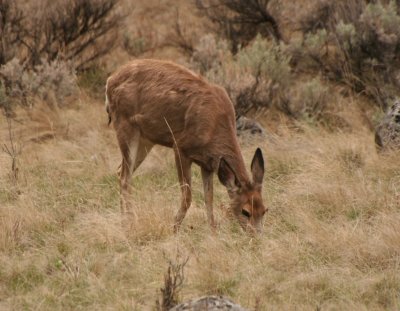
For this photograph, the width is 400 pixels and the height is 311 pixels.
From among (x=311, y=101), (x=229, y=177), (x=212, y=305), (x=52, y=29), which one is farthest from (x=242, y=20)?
(x=212, y=305)

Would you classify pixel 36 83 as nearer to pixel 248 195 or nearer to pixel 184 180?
pixel 184 180

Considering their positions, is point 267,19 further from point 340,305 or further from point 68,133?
point 340,305

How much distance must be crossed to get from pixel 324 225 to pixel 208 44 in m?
7.38

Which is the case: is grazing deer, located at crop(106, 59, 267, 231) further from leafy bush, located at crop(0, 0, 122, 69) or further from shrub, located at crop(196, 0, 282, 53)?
shrub, located at crop(196, 0, 282, 53)

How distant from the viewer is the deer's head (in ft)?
27.8

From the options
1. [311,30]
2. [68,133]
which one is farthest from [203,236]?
[311,30]

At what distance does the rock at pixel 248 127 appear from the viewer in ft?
41.5

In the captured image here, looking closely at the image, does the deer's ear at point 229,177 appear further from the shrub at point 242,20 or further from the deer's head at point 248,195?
the shrub at point 242,20

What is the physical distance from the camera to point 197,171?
1131cm

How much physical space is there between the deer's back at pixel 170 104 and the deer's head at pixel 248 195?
1.48 feet

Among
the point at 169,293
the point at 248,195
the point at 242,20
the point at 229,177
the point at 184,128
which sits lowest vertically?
the point at 242,20

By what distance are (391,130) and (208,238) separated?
13.6ft

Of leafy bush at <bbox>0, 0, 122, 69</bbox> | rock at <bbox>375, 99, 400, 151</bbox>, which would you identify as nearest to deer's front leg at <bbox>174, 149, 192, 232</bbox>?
rock at <bbox>375, 99, 400, 151</bbox>

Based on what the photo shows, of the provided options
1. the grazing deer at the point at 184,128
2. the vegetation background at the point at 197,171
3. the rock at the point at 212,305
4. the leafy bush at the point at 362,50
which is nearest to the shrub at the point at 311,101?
the vegetation background at the point at 197,171
